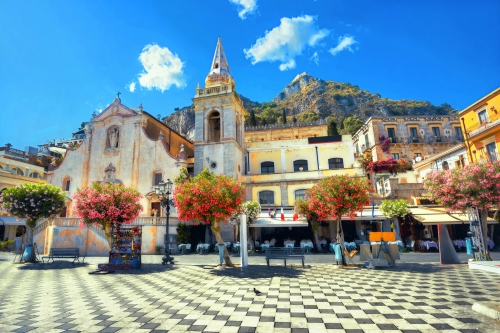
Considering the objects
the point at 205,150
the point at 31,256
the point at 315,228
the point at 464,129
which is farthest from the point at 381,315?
the point at 464,129

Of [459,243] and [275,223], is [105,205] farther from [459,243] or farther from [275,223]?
[459,243]

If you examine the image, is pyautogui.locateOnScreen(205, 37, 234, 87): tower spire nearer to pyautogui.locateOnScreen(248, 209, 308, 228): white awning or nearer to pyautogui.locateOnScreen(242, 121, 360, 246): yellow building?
pyautogui.locateOnScreen(242, 121, 360, 246): yellow building

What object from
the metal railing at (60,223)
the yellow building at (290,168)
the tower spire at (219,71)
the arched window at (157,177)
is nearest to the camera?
the metal railing at (60,223)

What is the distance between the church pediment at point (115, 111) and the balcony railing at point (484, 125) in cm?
3279

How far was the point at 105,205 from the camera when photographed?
1500cm

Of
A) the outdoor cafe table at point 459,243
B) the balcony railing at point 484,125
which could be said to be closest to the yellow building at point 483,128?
the balcony railing at point 484,125

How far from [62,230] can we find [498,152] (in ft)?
117

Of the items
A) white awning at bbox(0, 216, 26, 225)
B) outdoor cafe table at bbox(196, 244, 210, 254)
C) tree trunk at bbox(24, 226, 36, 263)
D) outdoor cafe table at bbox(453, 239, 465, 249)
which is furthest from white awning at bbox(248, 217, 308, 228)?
white awning at bbox(0, 216, 26, 225)

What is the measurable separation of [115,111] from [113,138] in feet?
10.4

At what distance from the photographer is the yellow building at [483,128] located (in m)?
20.5

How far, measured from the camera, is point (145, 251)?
21.8 meters

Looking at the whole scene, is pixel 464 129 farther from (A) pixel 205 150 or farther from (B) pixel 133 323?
(B) pixel 133 323

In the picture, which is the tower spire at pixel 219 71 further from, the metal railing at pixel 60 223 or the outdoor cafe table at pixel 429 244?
the outdoor cafe table at pixel 429 244

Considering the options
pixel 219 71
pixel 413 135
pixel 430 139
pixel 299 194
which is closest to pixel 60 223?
pixel 299 194
